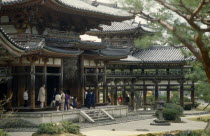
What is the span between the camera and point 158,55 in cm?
4766

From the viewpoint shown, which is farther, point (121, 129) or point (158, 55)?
point (158, 55)

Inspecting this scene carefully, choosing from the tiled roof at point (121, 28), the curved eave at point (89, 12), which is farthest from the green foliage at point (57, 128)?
the tiled roof at point (121, 28)

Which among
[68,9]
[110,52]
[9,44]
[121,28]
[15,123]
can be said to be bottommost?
[15,123]

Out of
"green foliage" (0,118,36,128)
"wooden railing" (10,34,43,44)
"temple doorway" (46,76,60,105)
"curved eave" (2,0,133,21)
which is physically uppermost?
"curved eave" (2,0,133,21)

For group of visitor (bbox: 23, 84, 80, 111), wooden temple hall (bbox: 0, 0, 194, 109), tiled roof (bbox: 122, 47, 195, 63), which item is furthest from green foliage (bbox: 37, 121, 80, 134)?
tiled roof (bbox: 122, 47, 195, 63)

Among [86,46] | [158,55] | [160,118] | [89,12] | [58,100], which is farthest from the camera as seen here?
[158,55]

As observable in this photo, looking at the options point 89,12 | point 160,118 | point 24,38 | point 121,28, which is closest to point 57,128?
point 24,38

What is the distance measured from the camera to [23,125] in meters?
26.4

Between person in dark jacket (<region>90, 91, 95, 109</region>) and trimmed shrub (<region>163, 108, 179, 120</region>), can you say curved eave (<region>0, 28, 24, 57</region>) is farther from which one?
trimmed shrub (<region>163, 108, 179, 120</region>)

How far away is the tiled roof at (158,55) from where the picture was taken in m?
45.8

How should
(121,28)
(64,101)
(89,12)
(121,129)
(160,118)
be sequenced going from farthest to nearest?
(121,28)
(89,12)
(160,118)
(64,101)
(121,129)

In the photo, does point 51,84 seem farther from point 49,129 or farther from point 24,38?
point 49,129

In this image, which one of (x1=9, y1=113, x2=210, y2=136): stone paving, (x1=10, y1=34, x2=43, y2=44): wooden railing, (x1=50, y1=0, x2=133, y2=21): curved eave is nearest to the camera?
(x1=9, y1=113, x2=210, y2=136): stone paving

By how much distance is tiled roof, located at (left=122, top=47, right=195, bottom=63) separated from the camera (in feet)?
150
